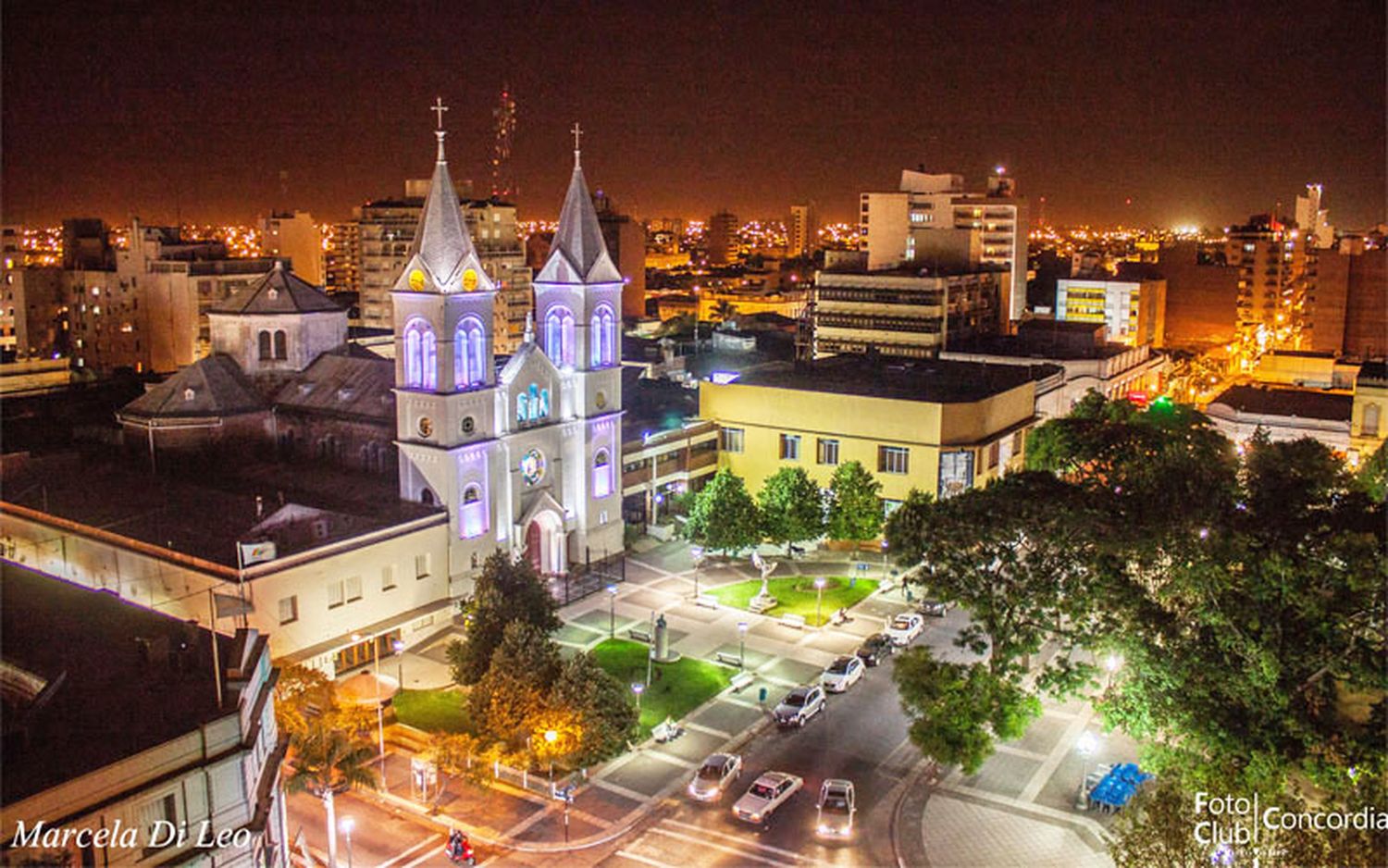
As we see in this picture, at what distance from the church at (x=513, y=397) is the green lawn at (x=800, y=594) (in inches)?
312

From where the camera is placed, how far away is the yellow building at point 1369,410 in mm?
68188

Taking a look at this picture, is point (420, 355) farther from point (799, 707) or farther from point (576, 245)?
point (799, 707)

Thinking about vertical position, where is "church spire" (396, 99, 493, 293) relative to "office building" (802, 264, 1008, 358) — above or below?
above

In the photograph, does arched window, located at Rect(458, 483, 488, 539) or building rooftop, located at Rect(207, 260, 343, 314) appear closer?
arched window, located at Rect(458, 483, 488, 539)

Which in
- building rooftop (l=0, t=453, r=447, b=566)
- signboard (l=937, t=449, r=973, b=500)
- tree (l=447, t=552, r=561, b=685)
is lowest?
tree (l=447, t=552, r=561, b=685)

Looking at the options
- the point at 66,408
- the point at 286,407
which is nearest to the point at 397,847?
the point at 286,407

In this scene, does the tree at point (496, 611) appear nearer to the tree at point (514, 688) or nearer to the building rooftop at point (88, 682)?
the tree at point (514, 688)

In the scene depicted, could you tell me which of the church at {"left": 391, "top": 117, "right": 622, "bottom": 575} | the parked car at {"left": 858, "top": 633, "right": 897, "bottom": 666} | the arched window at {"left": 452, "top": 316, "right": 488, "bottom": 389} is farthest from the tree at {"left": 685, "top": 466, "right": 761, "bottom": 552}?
the arched window at {"left": 452, "top": 316, "right": 488, "bottom": 389}

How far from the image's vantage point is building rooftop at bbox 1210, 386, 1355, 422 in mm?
74500

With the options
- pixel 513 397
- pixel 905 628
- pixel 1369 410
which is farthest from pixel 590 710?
pixel 1369 410

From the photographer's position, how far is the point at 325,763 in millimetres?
34281

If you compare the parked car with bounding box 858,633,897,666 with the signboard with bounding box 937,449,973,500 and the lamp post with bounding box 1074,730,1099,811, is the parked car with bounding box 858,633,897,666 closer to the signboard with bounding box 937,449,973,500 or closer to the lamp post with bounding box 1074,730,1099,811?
the lamp post with bounding box 1074,730,1099,811

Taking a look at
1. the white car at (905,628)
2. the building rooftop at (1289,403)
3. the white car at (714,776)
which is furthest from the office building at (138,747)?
the building rooftop at (1289,403)

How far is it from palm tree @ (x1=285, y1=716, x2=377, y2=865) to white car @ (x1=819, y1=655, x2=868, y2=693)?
18674 mm
